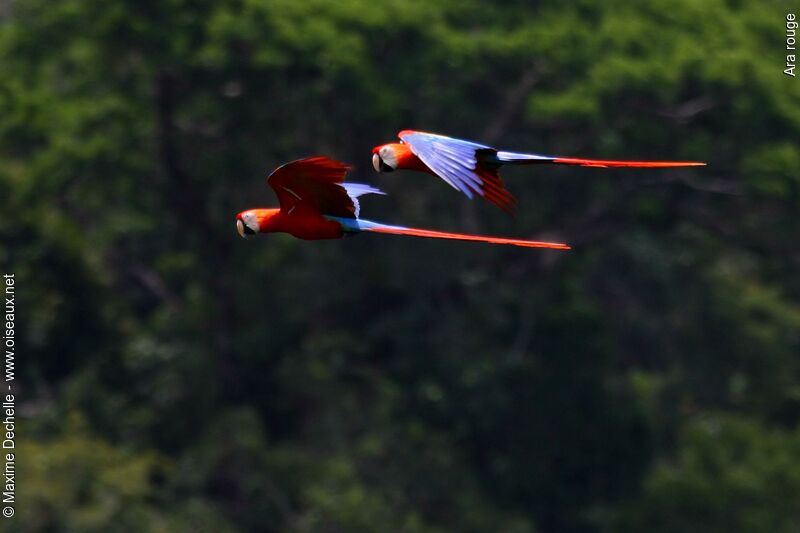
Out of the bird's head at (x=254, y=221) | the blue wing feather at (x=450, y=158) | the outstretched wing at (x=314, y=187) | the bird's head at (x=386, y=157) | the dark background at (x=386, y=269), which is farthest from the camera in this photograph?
the dark background at (x=386, y=269)

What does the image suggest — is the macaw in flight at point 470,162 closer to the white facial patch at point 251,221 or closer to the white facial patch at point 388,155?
the white facial patch at point 388,155

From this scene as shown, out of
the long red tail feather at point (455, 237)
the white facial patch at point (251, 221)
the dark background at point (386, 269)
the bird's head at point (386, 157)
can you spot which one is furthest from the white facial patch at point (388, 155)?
the dark background at point (386, 269)

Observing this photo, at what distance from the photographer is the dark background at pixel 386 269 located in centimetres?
1306

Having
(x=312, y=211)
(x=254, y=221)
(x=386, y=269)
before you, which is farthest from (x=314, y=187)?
(x=386, y=269)

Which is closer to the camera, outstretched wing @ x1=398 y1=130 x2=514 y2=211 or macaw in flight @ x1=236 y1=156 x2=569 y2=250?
outstretched wing @ x1=398 y1=130 x2=514 y2=211

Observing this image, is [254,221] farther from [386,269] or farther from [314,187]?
[386,269]

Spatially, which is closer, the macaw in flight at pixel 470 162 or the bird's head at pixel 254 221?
the macaw in flight at pixel 470 162

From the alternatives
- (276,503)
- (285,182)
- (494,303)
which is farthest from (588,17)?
(285,182)

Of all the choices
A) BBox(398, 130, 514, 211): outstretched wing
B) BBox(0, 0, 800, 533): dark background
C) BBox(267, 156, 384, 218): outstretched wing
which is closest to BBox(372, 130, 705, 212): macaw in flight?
BBox(398, 130, 514, 211): outstretched wing

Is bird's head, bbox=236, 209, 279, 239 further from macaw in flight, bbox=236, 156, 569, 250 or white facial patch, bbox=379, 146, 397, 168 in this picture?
white facial patch, bbox=379, 146, 397, 168

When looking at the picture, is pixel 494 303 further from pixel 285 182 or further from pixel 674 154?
pixel 285 182

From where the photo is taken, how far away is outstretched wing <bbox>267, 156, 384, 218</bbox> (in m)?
5.04

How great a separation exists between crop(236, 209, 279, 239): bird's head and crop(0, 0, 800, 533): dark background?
287 inches

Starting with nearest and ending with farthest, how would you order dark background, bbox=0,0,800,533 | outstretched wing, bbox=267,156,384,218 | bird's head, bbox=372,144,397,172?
outstretched wing, bbox=267,156,384,218 → bird's head, bbox=372,144,397,172 → dark background, bbox=0,0,800,533
